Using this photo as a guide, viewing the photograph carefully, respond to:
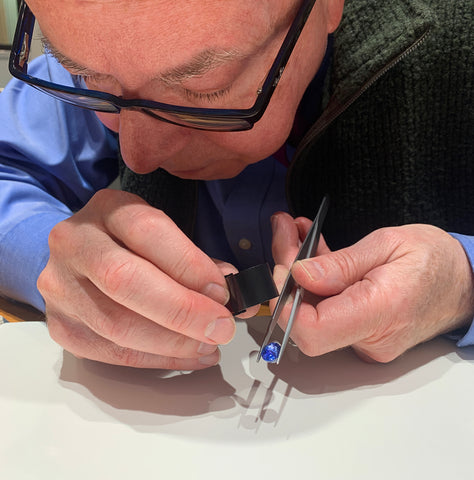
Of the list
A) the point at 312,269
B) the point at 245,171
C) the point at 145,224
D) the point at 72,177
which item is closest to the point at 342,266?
the point at 312,269

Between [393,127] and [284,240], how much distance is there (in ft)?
1.26

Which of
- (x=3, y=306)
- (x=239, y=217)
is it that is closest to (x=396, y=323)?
(x=239, y=217)

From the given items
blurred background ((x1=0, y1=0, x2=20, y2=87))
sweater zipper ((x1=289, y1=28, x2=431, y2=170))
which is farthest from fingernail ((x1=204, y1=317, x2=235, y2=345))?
blurred background ((x1=0, y1=0, x2=20, y2=87))

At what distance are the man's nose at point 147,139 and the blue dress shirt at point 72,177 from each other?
1.02 feet

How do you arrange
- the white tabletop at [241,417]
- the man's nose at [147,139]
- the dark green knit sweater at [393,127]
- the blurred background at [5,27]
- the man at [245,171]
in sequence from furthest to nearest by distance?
the blurred background at [5,27] → the dark green knit sweater at [393,127] → the man's nose at [147,139] → the man at [245,171] → the white tabletop at [241,417]

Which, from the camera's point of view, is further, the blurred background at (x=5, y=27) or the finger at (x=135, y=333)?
the blurred background at (x=5, y=27)

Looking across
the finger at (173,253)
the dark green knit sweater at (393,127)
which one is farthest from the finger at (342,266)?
the dark green knit sweater at (393,127)

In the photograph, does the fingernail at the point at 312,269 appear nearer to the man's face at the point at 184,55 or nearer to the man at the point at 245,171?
the man at the point at 245,171

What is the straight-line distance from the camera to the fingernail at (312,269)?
2.07ft

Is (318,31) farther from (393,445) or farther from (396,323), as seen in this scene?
(393,445)

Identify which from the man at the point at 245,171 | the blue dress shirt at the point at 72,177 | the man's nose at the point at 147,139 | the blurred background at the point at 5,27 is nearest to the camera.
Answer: the man at the point at 245,171

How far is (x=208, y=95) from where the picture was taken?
26.9 inches

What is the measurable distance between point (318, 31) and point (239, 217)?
1.58ft

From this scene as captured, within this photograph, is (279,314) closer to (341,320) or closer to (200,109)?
(341,320)
